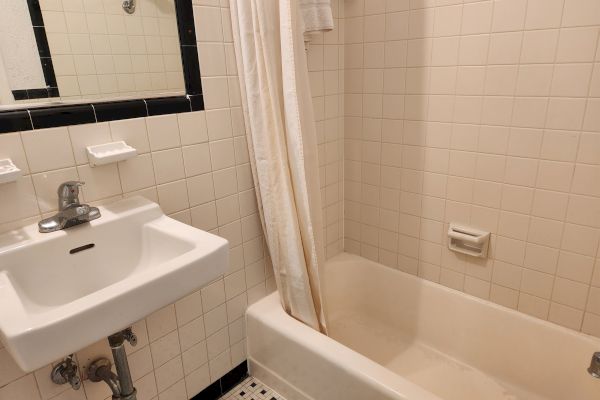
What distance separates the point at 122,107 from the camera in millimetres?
1161

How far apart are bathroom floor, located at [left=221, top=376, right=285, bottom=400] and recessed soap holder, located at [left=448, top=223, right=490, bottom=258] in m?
1.00

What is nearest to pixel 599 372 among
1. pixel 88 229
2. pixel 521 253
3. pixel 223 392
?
pixel 521 253

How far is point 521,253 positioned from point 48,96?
171 cm

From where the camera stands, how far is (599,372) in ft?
4.49

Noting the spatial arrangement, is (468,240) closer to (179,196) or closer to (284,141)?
(284,141)

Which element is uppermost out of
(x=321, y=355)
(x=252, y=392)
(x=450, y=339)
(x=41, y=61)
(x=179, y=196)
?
(x=41, y=61)

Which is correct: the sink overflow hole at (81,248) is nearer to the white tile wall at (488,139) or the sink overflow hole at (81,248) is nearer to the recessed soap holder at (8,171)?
the recessed soap holder at (8,171)

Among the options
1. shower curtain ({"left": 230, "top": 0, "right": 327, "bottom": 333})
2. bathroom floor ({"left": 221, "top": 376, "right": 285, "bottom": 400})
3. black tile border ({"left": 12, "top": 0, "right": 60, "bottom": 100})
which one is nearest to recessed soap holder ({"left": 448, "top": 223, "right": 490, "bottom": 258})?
shower curtain ({"left": 230, "top": 0, "right": 327, "bottom": 333})

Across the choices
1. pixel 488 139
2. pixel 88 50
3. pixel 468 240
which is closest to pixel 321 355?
pixel 468 240

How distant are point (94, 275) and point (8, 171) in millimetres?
352

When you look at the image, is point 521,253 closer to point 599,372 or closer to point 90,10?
point 599,372

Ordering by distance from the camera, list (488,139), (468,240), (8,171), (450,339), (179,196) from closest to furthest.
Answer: (8,171), (179,196), (488,139), (468,240), (450,339)

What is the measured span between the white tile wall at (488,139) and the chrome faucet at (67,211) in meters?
1.29

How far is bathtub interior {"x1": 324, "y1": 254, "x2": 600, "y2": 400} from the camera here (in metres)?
1.49
